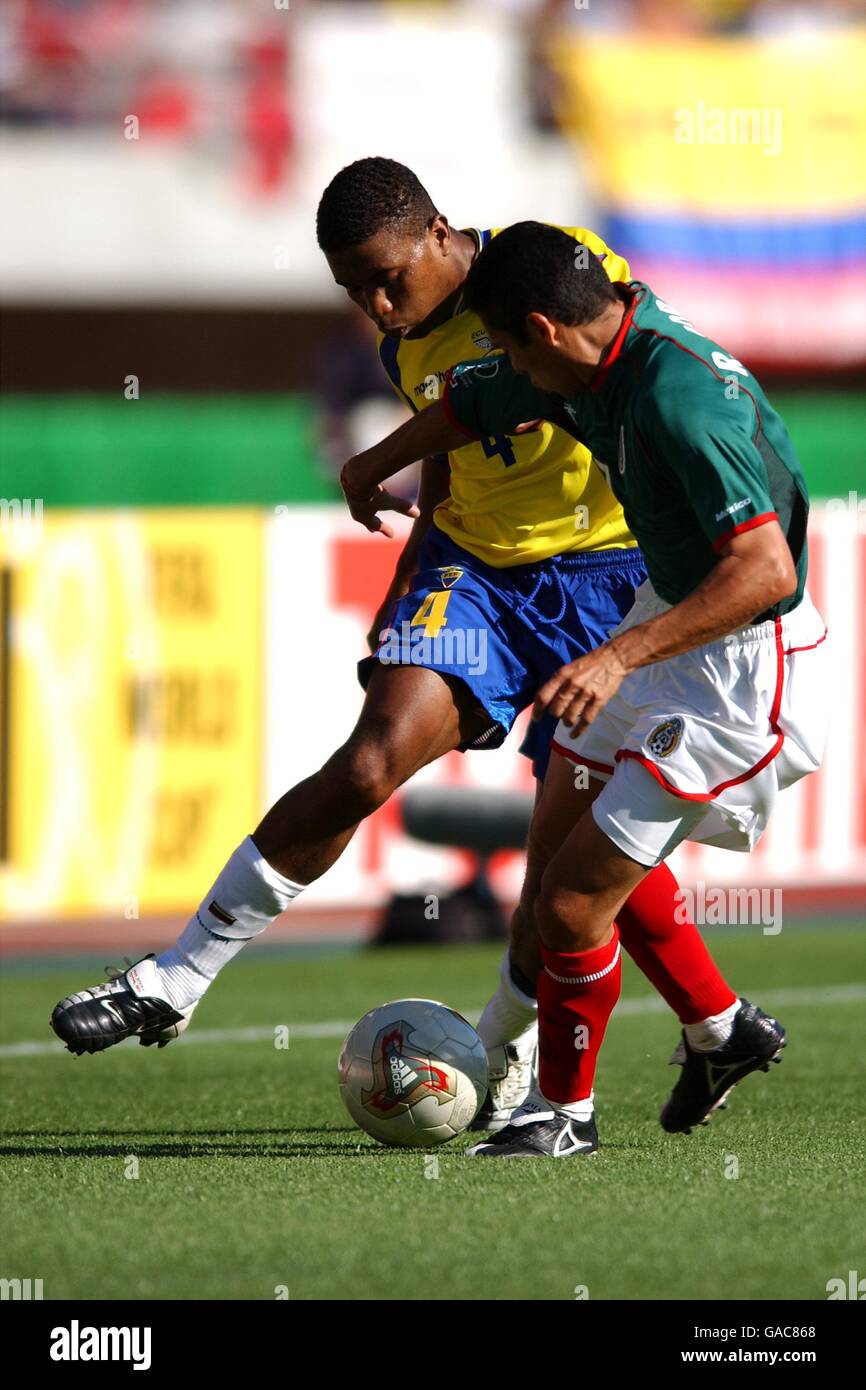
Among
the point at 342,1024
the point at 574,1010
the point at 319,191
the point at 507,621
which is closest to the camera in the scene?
the point at 574,1010

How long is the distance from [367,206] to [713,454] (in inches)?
52.5

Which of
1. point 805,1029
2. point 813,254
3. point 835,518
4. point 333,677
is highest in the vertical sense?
point 813,254

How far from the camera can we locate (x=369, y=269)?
5.43m

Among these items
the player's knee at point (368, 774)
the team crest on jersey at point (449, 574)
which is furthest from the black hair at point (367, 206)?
the player's knee at point (368, 774)

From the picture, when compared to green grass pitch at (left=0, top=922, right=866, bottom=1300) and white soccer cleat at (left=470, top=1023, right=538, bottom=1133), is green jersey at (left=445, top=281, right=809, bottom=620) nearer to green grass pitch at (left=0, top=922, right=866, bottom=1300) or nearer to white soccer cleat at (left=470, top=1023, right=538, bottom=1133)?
green grass pitch at (left=0, top=922, right=866, bottom=1300)

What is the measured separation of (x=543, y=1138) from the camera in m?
5.23

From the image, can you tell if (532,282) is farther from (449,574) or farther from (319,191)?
(319,191)

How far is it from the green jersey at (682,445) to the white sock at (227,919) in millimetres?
1239

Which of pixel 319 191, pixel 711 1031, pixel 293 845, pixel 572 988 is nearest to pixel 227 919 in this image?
pixel 293 845

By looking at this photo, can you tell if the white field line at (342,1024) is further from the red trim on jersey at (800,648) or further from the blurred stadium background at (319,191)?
the blurred stadium background at (319,191)

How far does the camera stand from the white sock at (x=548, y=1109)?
17.3 feet
